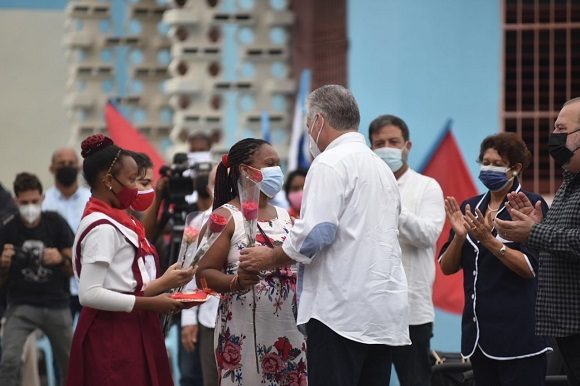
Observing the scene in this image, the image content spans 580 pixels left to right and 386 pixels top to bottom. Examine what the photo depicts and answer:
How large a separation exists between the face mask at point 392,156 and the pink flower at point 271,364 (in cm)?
205

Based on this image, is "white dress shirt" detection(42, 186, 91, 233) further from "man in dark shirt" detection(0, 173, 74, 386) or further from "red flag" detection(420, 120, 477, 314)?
"red flag" detection(420, 120, 477, 314)

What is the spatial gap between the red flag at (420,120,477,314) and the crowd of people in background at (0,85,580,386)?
2.51m

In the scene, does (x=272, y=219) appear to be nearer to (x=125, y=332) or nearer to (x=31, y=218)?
(x=125, y=332)

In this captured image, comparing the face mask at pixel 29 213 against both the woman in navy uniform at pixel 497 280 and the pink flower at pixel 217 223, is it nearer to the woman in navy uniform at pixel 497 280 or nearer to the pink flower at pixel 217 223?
the pink flower at pixel 217 223

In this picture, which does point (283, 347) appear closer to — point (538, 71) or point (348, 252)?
point (348, 252)

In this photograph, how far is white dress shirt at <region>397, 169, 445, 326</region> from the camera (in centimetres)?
918

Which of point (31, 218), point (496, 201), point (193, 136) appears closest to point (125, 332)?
point (496, 201)

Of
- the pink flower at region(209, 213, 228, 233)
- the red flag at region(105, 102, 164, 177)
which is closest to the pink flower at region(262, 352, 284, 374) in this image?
the pink flower at region(209, 213, 228, 233)

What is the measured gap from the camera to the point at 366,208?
289 inches

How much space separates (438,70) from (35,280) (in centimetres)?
426

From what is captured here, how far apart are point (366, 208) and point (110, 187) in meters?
1.37

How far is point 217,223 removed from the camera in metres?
7.78

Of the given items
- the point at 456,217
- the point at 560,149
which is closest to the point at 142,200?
the point at 456,217

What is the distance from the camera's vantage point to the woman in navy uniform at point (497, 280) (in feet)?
26.8
